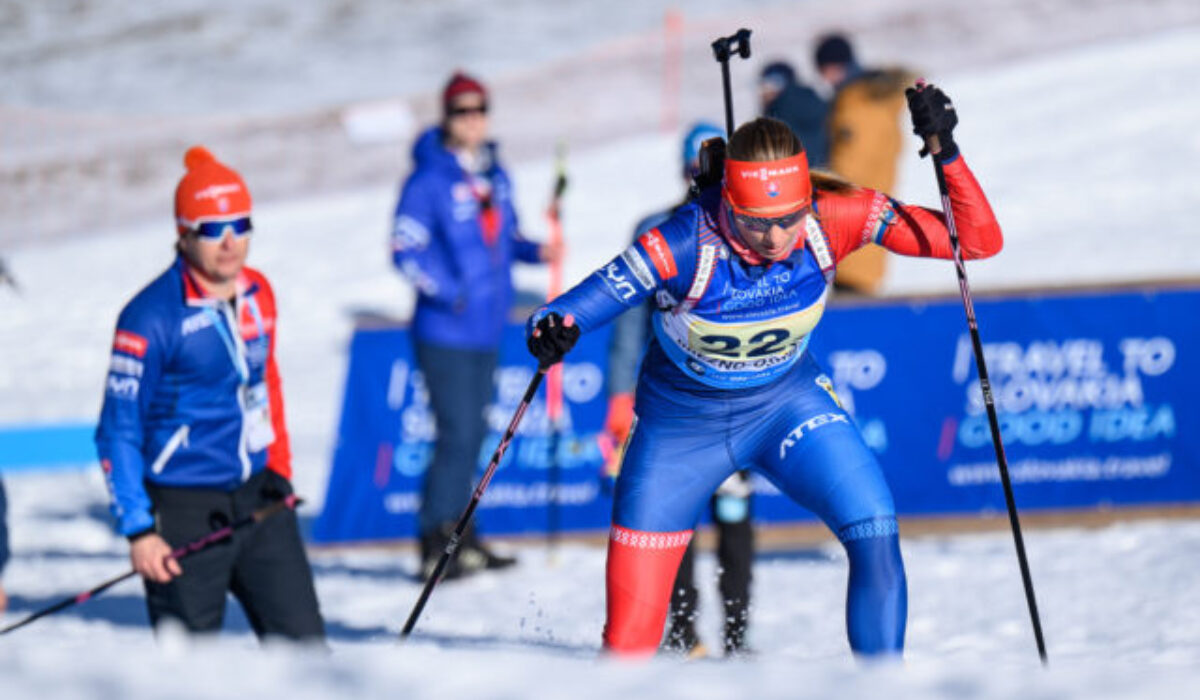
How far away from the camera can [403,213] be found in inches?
336

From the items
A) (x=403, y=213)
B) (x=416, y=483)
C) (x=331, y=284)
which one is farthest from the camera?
(x=331, y=284)

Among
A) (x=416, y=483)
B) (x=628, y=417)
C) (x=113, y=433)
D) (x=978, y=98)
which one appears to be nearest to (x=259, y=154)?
(x=978, y=98)

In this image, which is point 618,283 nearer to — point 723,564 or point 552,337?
point 552,337

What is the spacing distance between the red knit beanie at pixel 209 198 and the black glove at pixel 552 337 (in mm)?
1012

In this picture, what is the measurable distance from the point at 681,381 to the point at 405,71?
19.8m

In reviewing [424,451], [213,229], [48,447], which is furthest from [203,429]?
[48,447]

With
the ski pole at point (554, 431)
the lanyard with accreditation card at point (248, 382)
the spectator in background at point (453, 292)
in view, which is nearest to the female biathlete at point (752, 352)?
the lanyard with accreditation card at point (248, 382)

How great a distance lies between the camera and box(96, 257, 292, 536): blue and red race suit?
5.21 meters

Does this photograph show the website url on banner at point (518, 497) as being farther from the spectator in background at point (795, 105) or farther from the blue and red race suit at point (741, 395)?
the blue and red race suit at point (741, 395)

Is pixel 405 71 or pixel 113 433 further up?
pixel 405 71

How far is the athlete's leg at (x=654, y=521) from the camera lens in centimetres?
535

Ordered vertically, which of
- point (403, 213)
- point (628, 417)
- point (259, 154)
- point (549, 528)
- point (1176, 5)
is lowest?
point (549, 528)

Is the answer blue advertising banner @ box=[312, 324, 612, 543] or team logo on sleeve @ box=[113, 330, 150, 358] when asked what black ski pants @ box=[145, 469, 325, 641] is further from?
blue advertising banner @ box=[312, 324, 612, 543]

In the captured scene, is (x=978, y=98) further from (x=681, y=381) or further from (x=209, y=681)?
(x=209, y=681)
